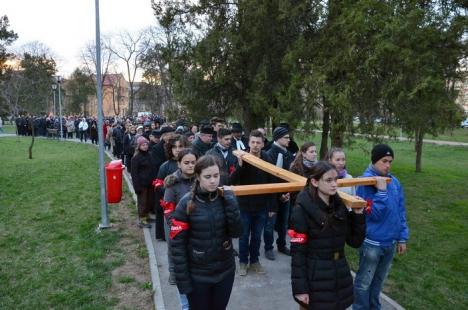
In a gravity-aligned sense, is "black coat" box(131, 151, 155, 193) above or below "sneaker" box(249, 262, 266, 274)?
above

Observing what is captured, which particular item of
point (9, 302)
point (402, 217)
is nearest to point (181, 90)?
point (9, 302)

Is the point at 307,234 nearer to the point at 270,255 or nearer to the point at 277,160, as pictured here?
the point at 277,160

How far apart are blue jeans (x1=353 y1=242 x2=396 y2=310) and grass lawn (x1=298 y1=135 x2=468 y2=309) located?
107 centimetres

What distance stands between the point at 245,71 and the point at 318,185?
11.9m

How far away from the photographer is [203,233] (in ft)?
11.3

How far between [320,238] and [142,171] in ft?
17.2

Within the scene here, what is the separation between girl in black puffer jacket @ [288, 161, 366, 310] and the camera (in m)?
3.24

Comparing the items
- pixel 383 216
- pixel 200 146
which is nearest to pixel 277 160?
pixel 200 146

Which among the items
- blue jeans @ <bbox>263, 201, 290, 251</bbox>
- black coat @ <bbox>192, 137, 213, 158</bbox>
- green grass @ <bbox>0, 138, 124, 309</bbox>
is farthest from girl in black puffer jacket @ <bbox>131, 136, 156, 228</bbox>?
blue jeans @ <bbox>263, 201, 290, 251</bbox>

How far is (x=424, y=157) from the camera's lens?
26.0 metres

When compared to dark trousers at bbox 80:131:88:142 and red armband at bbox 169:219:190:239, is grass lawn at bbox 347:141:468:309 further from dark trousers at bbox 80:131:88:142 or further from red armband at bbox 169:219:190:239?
dark trousers at bbox 80:131:88:142

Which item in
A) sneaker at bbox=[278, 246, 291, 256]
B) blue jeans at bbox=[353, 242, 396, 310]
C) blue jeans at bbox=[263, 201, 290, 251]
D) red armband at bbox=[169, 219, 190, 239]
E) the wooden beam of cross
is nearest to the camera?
the wooden beam of cross

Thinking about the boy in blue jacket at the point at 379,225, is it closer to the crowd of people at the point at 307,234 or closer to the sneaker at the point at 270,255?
Answer: the crowd of people at the point at 307,234

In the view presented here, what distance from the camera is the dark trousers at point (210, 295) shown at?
3.54 m
